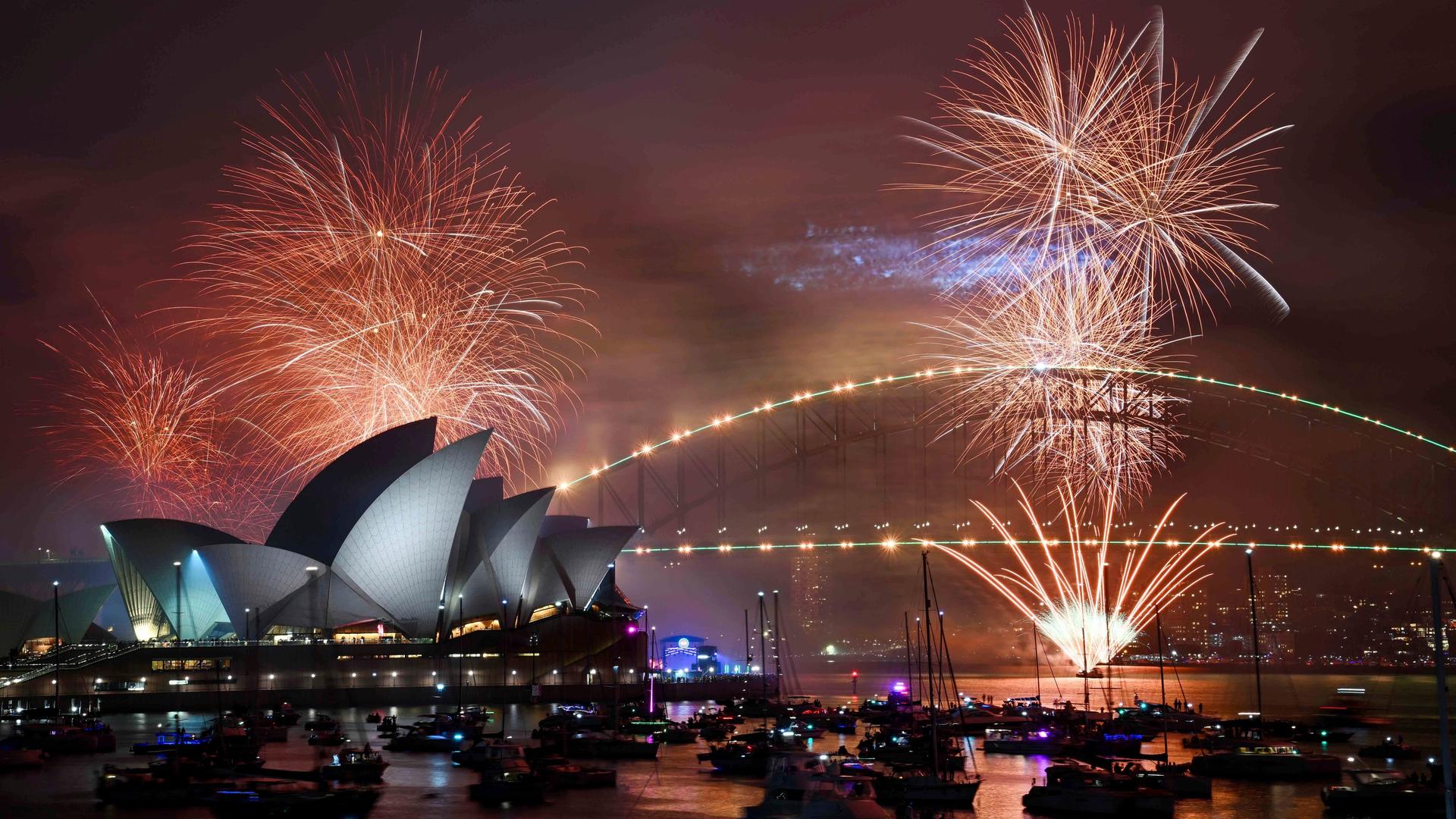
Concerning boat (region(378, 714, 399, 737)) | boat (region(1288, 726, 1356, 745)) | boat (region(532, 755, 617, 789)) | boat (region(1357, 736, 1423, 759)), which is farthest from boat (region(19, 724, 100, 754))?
boat (region(1288, 726, 1356, 745))

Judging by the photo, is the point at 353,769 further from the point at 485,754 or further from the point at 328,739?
the point at 328,739

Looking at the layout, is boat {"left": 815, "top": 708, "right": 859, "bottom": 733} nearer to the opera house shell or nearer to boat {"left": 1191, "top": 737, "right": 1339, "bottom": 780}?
boat {"left": 1191, "top": 737, "right": 1339, "bottom": 780}

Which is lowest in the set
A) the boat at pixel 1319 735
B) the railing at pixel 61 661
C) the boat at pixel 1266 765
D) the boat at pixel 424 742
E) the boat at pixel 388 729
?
the boat at pixel 1319 735

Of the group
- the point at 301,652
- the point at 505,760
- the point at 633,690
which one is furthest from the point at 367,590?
the point at 505,760

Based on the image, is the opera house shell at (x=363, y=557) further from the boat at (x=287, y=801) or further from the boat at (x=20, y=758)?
the boat at (x=287, y=801)

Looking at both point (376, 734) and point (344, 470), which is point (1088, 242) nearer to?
point (376, 734)

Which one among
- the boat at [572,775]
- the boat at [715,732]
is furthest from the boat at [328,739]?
the boat at [715,732]

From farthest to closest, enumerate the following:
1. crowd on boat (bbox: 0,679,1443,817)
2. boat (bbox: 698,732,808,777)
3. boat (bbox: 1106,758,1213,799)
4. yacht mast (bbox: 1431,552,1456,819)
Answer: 1. boat (bbox: 698,732,808,777)
2. boat (bbox: 1106,758,1213,799)
3. crowd on boat (bbox: 0,679,1443,817)
4. yacht mast (bbox: 1431,552,1456,819)
